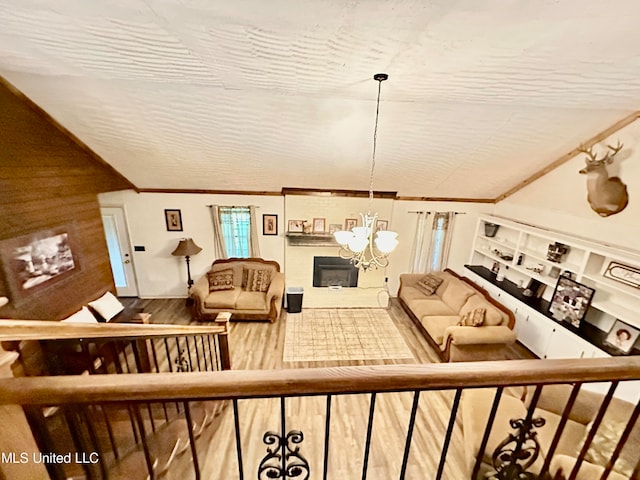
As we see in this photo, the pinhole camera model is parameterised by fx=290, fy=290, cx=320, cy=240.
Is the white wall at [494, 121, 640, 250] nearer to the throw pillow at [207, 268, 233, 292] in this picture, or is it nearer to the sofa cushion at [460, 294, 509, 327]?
the sofa cushion at [460, 294, 509, 327]

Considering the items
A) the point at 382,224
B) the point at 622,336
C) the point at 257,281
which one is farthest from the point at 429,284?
the point at 257,281

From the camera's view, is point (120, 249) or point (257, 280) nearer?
point (257, 280)

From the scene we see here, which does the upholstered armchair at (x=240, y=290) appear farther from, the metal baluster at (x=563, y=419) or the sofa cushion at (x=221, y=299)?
the metal baluster at (x=563, y=419)

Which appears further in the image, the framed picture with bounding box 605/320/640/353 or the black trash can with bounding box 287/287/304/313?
the black trash can with bounding box 287/287/304/313

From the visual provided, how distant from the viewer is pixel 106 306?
414 centimetres

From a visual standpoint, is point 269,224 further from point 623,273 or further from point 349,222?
point 623,273

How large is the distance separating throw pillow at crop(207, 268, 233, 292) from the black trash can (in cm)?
110

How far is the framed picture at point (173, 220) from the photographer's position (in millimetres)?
5487

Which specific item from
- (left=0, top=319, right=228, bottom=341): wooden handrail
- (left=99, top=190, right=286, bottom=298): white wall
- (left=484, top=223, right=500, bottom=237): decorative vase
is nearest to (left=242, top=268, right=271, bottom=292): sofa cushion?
(left=99, top=190, right=286, bottom=298): white wall

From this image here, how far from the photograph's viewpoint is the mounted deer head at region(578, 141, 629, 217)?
11.1ft

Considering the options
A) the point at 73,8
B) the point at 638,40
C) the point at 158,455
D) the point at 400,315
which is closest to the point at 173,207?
the point at 73,8

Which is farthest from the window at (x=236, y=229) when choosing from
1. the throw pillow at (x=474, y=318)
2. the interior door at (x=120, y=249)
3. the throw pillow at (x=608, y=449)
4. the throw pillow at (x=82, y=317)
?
the throw pillow at (x=608, y=449)

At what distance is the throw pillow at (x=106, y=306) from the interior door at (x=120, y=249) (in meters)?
1.29

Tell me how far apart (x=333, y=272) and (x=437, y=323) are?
217 centimetres
